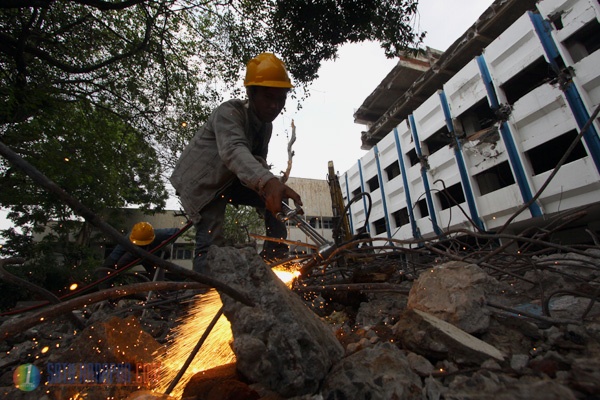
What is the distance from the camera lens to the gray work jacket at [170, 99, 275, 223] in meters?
2.05

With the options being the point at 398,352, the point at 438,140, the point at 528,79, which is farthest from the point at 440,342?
the point at 438,140

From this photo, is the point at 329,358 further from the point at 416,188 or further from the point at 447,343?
the point at 416,188

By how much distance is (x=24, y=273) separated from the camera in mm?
12289

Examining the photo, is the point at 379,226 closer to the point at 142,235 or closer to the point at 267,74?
the point at 142,235

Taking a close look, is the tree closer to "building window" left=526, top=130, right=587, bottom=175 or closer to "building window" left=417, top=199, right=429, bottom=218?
"building window" left=526, top=130, right=587, bottom=175

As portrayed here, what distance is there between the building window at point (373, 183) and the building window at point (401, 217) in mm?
2915

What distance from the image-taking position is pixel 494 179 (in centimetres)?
1140

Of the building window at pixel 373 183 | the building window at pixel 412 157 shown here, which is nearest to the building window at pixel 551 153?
the building window at pixel 412 157

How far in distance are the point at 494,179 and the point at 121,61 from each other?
13.5 m

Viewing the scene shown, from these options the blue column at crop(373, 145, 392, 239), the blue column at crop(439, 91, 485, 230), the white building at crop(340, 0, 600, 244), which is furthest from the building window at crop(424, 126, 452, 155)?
the blue column at crop(373, 145, 392, 239)

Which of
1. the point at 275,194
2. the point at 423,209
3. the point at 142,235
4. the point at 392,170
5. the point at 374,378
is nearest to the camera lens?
the point at 374,378

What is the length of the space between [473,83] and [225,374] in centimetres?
1428

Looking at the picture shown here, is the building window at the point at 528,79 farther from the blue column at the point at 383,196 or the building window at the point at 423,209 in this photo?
the blue column at the point at 383,196

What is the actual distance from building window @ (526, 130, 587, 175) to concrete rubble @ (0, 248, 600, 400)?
11192 millimetres
